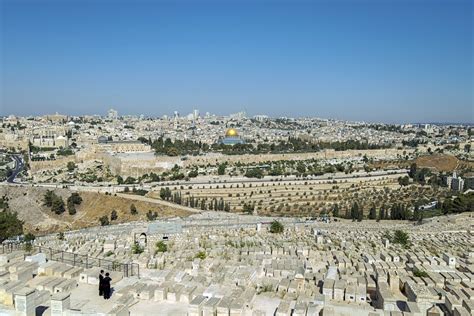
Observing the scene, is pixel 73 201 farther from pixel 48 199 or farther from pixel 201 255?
pixel 201 255

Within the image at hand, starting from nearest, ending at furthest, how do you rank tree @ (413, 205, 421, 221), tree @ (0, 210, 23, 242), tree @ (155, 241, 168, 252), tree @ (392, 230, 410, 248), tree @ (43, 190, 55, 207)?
tree @ (155, 241, 168, 252) → tree @ (392, 230, 410, 248) → tree @ (0, 210, 23, 242) → tree @ (413, 205, 421, 221) → tree @ (43, 190, 55, 207)

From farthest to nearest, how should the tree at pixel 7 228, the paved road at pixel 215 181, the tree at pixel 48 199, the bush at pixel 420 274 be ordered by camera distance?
the paved road at pixel 215 181, the tree at pixel 48 199, the tree at pixel 7 228, the bush at pixel 420 274

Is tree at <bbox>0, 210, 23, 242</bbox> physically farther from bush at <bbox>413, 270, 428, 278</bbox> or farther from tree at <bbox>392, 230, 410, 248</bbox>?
bush at <bbox>413, 270, 428, 278</bbox>

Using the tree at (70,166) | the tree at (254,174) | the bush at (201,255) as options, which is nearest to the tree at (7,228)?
the bush at (201,255)

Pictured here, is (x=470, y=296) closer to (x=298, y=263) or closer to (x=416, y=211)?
(x=298, y=263)

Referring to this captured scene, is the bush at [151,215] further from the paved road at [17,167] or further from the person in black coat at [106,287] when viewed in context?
the person in black coat at [106,287]

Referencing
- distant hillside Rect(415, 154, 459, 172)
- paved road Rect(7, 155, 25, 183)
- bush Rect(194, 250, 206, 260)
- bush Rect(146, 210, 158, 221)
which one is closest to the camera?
bush Rect(194, 250, 206, 260)

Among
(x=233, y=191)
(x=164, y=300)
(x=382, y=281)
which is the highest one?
(x=164, y=300)

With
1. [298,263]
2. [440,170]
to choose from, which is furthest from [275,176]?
[298,263]

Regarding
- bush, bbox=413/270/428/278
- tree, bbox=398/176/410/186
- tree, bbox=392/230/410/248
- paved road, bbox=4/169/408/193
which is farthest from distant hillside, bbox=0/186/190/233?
tree, bbox=398/176/410/186
